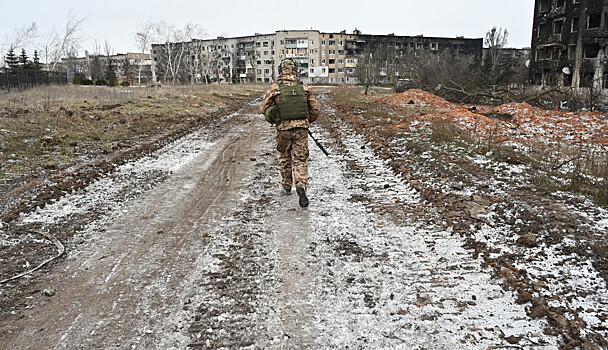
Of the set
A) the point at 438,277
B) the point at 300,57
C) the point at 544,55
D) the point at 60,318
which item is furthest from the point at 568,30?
the point at 300,57

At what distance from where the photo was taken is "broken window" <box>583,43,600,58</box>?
118 feet

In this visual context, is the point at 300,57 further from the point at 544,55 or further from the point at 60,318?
the point at 60,318

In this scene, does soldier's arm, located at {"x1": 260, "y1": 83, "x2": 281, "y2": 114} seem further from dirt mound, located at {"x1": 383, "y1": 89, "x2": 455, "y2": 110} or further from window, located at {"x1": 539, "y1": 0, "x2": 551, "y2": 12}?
window, located at {"x1": 539, "y1": 0, "x2": 551, "y2": 12}

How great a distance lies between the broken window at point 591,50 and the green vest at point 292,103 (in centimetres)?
4148

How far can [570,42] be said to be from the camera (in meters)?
38.1

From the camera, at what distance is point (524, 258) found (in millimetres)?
3787

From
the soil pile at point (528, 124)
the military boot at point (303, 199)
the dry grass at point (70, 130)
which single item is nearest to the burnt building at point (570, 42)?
the soil pile at point (528, 124)

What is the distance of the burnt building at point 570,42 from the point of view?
34.6 metres

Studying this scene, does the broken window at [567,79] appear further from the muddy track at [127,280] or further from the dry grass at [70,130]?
the muddy track at [127,280]

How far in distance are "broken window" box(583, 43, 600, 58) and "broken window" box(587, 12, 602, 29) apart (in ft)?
5.62

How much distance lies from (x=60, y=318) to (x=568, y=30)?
158 ft

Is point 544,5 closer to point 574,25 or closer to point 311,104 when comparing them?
point 574,25

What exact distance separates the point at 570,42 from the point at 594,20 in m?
2.52

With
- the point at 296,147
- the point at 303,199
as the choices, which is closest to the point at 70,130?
the point at 296,147
